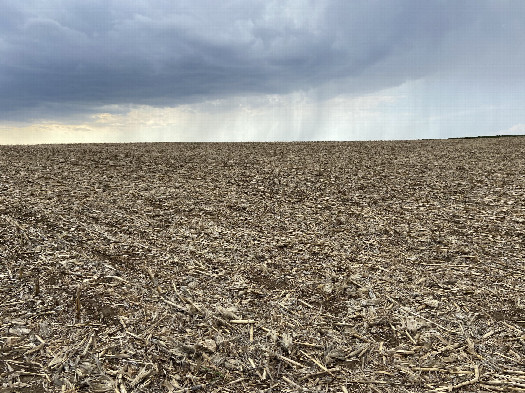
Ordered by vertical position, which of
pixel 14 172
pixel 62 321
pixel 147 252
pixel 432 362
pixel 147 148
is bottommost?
pixel 432 362

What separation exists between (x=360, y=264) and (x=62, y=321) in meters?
4.75

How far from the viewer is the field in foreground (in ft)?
12.8

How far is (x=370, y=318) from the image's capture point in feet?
16.0

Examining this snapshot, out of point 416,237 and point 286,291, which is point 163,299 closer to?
point 286,291

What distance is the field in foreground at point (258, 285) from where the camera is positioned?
390 centimetres

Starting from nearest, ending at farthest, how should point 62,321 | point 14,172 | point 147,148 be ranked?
point 62,321
point 14,172
point 147,148

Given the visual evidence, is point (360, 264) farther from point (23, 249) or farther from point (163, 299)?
point (23, 249)

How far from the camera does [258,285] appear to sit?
5527 millimetres

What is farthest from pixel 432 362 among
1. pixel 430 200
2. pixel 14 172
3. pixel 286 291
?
pixel 14 172

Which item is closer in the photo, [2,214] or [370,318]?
[370,318]

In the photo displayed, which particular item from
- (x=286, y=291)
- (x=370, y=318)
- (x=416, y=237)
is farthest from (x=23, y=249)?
(x=416, y=237)

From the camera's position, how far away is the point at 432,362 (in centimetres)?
409

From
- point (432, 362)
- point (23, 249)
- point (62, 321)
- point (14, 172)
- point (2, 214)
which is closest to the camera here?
point (432, 362)

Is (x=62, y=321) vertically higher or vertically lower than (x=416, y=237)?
lower
